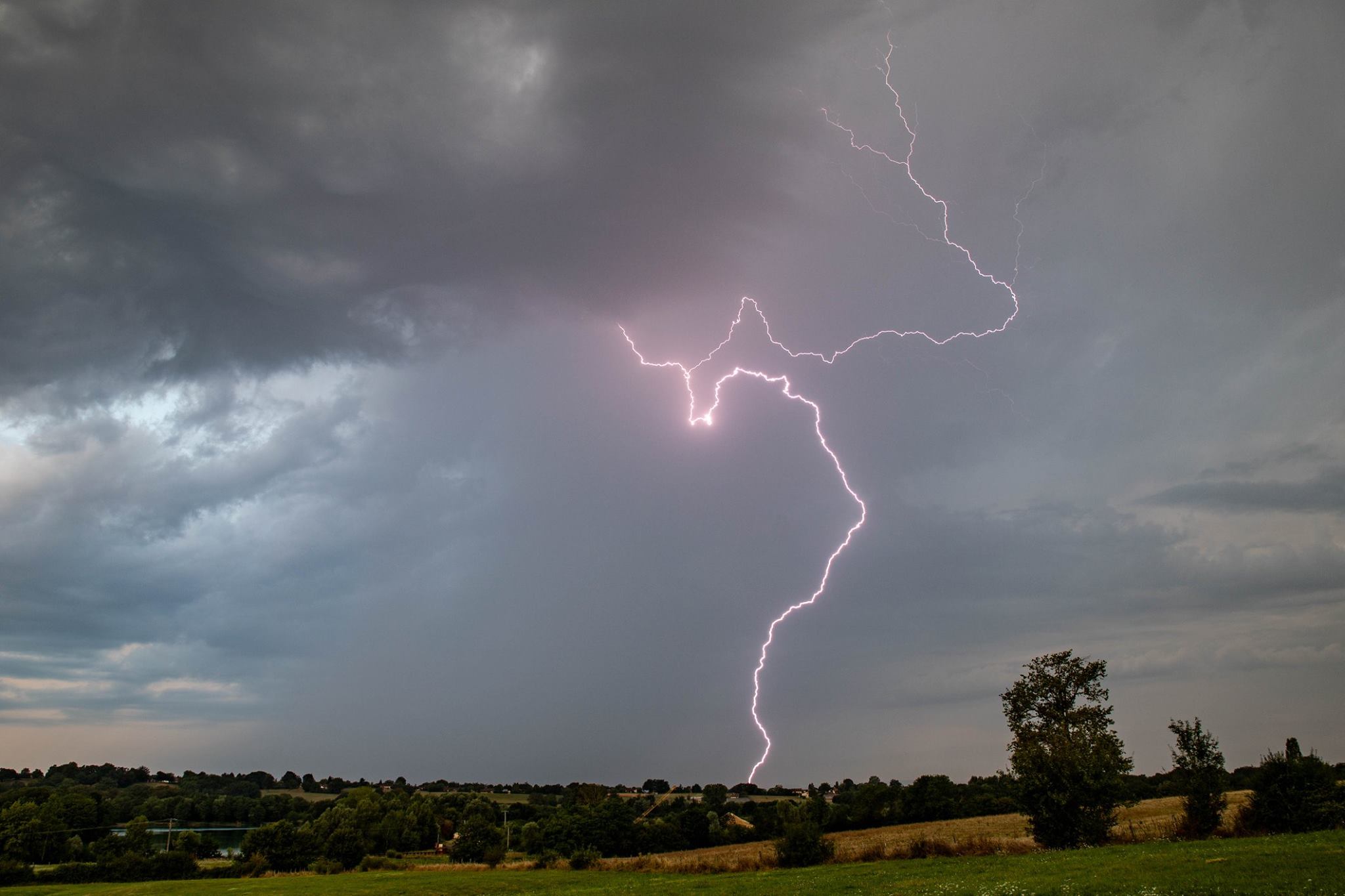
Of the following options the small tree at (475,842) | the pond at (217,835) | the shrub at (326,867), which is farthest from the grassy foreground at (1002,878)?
the pond at (217,835)

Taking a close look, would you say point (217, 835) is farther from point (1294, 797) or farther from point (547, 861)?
point (1294, 797)

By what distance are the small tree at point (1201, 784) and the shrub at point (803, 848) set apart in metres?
16.5

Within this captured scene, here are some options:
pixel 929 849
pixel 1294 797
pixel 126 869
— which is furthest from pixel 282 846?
pixel 1294 797

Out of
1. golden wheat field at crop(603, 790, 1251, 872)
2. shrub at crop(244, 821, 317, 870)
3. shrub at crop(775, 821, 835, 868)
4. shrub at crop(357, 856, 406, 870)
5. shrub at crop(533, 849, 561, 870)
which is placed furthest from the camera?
shrub at crop(244, 821, 317, 870)

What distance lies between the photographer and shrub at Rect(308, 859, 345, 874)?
190 ft

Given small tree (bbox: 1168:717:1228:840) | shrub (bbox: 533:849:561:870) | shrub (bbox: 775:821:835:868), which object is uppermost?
small tree (bbox: 1168:717:1228:840)

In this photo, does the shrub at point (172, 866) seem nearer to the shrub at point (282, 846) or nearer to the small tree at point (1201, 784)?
the shrub at point (282, 846)

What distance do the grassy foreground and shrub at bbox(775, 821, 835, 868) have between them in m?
2.95

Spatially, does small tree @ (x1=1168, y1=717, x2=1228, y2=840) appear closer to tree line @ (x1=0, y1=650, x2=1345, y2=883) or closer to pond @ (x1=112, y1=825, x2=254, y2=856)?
tree line @ (x1=0, y1=650, x2=1345, y2=883)

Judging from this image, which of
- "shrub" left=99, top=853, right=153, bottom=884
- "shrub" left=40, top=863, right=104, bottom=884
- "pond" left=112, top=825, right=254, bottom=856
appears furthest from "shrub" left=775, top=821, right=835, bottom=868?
"pond" left=112, top=825, right=254, bottom=856

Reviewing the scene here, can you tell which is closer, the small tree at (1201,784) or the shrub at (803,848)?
the small tree at (1201,784)

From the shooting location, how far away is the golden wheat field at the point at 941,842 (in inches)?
1289

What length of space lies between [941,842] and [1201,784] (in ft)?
38.8

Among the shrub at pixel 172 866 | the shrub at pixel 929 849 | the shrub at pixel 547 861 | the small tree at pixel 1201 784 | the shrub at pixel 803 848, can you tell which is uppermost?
the small tree at pixel 1201 784
